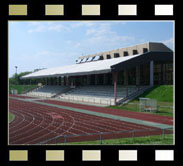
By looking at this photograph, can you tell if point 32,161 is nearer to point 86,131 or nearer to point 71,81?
point 86,131

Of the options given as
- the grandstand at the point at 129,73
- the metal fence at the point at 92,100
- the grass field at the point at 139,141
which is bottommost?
the metal fence at the point at 92,100

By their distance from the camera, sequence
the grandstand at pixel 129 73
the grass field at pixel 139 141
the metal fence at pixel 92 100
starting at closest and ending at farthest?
the grass field at pixel 139 141 → the grandstand at pixel 129 73 → the metal fence at pixel 92 100

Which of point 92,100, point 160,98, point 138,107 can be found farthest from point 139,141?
point 92,100

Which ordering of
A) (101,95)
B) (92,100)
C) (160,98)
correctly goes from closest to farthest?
1. (160,98)
2. (92,100)
3. (101,95)

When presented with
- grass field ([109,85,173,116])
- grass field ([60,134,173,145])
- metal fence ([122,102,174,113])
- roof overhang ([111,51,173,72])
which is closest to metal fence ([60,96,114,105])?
metal fence ([122,102,174,113])

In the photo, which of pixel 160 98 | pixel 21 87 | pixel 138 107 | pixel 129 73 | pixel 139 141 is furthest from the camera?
pixel 21 87

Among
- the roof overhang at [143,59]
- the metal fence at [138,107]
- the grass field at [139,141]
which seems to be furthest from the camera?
the roof overhang at [143,59]

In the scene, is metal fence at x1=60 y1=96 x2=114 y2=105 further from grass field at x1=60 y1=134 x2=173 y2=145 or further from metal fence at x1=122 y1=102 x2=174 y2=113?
grass field at x1=60 y1=134 x2=173 y2=145

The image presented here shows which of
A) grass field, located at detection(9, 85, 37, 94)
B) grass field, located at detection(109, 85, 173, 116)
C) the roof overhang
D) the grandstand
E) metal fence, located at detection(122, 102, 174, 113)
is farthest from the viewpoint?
grass field, located at detection(9, 85, 37, 94)

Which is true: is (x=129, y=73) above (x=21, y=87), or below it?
above

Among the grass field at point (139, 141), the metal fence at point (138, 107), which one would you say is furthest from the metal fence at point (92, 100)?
the grass field at point (139, 141)

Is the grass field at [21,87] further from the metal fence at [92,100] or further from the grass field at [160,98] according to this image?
the grass field at [160,98]

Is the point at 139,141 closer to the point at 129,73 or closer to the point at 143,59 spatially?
the point at 143,59

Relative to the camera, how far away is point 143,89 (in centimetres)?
3344
